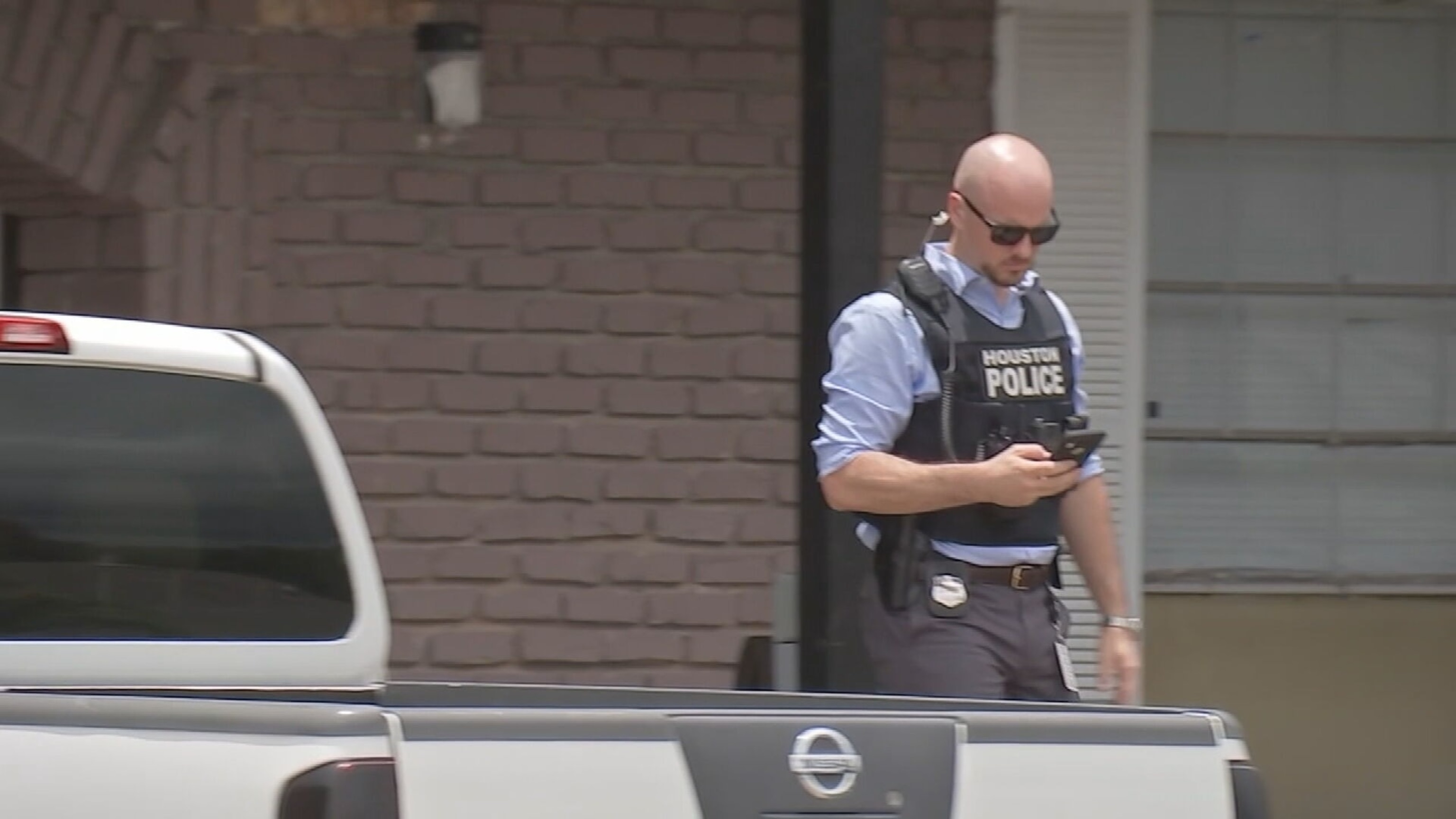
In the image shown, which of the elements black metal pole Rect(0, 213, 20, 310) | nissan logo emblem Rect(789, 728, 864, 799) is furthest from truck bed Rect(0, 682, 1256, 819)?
black metal pole Rect(0, 213, 20, 310)

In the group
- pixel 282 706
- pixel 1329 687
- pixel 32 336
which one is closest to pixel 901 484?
pixel 32 336

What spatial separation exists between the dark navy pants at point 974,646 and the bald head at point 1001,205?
59cm

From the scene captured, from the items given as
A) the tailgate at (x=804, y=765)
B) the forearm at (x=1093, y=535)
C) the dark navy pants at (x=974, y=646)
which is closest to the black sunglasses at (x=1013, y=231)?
the forearm at (x=1093, y=535)

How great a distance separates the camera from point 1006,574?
14.5ft

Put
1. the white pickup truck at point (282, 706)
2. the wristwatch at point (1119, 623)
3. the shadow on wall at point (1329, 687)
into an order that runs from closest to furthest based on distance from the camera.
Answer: the white pickup truck at point (282, 706) < the wristwatch at point (1119, 623) < the shadow on wall at point (1329, 687)

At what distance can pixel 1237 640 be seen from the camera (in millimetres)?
7457

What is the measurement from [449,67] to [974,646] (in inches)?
125

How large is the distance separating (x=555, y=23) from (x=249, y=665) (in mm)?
3936

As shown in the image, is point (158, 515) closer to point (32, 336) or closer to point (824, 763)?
point (32, 336)

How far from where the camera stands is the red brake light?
331 cm

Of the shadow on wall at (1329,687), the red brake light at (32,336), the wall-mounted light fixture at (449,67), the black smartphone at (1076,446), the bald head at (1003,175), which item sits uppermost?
the wall-mounted light fixture at (449,67)

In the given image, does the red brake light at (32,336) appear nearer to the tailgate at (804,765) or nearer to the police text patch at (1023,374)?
the tailgate at (804,765)

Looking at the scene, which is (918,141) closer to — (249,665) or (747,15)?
(747,15)

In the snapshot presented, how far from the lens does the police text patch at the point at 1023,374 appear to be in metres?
4.42
